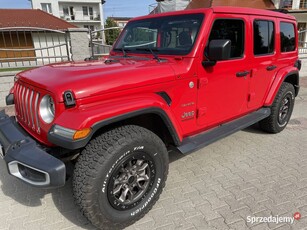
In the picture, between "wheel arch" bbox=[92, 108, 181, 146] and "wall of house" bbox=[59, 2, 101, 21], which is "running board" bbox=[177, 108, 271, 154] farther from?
"wall of house" bbox=[59, 2, 101, 21]

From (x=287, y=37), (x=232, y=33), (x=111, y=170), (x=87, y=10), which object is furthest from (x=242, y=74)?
(x=87, y=10)

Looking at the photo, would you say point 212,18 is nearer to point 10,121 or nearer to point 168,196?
point 168,196

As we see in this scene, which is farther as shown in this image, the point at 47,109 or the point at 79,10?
the point at 79,10

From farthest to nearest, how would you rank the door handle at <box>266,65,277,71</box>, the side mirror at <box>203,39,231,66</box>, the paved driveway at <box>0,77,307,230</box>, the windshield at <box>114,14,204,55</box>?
the door handle at <box>266,65,277,71</box> < the windshield at <box>114,14,204,55</box> < the side mirror at <box>203,39,231,66</box> < the paved driveway at <box>0,77,307,230</box>

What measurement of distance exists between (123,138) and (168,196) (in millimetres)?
1081

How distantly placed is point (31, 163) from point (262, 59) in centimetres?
325

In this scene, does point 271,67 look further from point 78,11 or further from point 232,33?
point 78,11

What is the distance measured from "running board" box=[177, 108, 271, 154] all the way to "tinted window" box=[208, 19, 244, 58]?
93cm

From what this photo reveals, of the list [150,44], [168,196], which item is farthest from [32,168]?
[150,44]

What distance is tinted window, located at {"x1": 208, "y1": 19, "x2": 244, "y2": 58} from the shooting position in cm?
293

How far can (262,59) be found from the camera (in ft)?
11.8

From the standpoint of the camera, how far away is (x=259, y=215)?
2488 mm

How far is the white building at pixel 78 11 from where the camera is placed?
39188 mm

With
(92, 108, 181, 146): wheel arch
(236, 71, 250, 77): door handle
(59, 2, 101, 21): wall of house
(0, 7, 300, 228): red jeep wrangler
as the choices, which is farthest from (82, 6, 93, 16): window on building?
(92, 108, 181, 146): wheel arch
